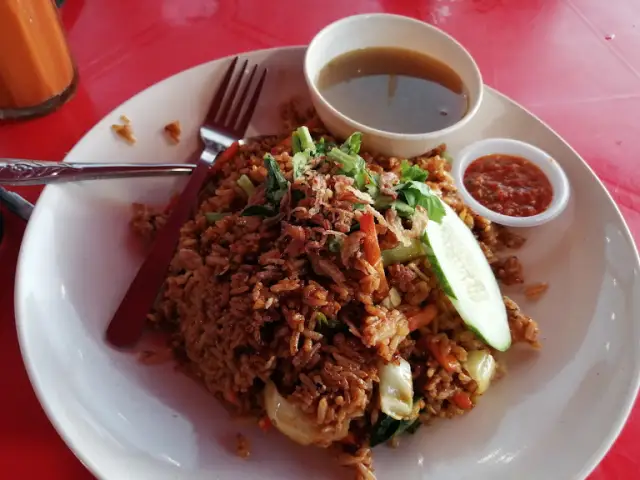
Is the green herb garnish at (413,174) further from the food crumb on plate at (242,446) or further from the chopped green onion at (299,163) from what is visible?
the food crumb on plate at (242,446)

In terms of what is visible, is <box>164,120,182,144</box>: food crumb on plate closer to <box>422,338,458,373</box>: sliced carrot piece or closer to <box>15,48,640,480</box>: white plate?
<box>15,48,640,480</box>: white plate

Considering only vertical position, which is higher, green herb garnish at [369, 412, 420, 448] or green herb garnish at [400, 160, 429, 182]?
green herb garnish at [400, 160, 429, 182]

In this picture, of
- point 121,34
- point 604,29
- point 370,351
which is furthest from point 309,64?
point 604,29

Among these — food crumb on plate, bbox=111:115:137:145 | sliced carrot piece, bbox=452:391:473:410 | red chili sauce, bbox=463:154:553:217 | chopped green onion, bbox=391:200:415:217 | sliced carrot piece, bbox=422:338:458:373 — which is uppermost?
food crumb on plate, bbox=111:115:137:145

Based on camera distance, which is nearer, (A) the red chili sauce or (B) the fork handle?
(B) the fork handle

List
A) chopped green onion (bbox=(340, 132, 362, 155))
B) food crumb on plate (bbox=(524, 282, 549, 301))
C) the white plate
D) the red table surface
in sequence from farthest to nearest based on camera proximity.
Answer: the red table surface, food crumb on plate (bbox=(524, 282, 549, 301)), chopped green onion (bbox=(340, 132, 362, 155)), the white plate

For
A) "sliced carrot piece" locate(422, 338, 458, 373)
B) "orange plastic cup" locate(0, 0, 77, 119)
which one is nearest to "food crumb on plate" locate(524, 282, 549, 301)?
"sliced carrot piece" locate(422, 338, 458, 373)

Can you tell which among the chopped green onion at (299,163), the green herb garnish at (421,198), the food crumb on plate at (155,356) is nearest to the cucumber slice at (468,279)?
the green herb garnish at (421,198)
